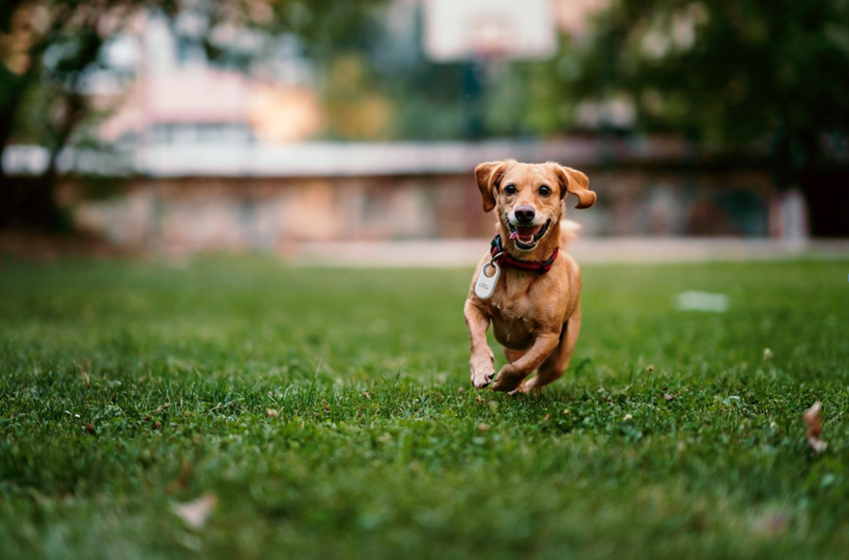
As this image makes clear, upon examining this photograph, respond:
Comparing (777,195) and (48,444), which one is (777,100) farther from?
(48,444)

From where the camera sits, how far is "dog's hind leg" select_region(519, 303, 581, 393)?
4402 millimetres

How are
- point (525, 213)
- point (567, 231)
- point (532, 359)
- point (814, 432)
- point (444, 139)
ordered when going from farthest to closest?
point (444, 139) < point (567, 231) < point (532, 359) < point (525, 213) < point (814, 432)

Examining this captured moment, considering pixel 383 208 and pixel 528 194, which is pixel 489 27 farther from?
pixel 528 194

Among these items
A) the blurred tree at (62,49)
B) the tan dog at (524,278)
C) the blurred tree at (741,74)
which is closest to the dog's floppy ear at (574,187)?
the tan dog at (524,278)

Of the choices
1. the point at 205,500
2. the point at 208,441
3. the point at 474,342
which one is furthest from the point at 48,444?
the point at 474,342

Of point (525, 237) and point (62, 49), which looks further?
point (62, 49)

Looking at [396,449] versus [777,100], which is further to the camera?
[777,100]

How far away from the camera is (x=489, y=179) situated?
4160 millimetres

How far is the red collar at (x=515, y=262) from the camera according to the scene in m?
3.93

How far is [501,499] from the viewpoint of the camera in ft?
8.27

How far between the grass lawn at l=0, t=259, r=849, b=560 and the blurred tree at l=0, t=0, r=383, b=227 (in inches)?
298

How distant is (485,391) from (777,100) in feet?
71.8

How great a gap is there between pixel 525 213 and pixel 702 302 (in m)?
7.28

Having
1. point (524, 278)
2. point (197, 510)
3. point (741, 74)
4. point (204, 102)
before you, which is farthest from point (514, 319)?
point (204, 102)
